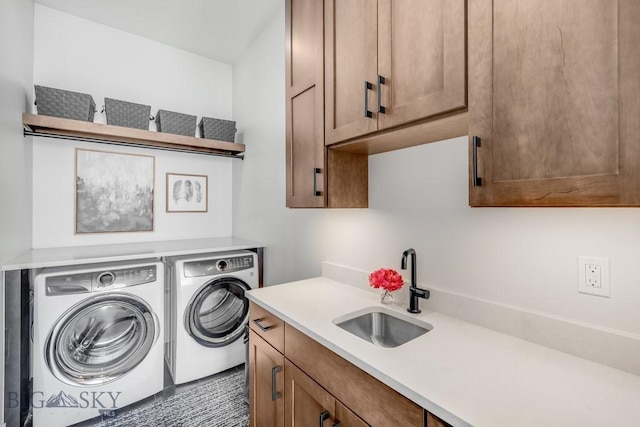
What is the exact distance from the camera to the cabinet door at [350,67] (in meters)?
1.27

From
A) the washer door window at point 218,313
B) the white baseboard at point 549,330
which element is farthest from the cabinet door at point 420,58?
the washer door window at point 218,313

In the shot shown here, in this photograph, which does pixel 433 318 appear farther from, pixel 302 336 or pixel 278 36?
pixel 278 36

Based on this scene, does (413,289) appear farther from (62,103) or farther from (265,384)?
(62,103)

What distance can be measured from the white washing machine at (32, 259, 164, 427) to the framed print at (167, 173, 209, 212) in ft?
3.14

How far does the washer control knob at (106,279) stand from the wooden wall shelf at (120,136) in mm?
1113

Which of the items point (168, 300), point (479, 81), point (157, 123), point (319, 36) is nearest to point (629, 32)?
point (479, 81)

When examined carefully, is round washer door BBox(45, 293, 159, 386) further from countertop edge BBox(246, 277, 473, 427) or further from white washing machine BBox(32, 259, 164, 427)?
countertop edge BBox(246, 277, 473, 427)

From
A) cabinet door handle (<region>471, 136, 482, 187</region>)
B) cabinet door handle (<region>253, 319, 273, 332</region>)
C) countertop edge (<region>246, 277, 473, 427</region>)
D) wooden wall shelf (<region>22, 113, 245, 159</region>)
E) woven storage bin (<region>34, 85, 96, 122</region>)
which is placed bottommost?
cabinet door handle (<region>253, 319, 273, 332</region>)

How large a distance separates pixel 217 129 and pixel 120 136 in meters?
0.82

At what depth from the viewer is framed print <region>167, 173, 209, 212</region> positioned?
301 cm

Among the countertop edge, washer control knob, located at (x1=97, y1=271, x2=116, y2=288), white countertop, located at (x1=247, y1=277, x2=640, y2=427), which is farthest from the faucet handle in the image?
washer control knob, located at (x1=97, y1=271, x2=116, y2=288)

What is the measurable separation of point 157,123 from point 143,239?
43.5 inches

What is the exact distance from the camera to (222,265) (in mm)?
2457

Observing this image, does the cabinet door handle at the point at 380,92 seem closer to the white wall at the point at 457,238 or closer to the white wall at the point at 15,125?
the white wall at the point at 457,238
